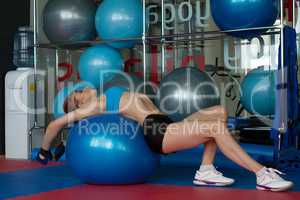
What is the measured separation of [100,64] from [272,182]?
238 centimetres

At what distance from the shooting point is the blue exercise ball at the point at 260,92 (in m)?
4.16

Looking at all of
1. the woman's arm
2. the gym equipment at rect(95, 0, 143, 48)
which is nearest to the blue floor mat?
the woman's arm

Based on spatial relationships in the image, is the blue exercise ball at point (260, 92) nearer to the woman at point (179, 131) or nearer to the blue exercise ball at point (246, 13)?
the blue exercise ball at point (246, 13)

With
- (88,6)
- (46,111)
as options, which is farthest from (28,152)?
(88,6)

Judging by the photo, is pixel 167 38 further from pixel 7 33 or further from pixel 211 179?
pixel 211 179

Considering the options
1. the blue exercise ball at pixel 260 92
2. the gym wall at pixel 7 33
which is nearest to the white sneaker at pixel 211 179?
the blue exercise ball at pixel 260 92

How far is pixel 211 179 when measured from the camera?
2.97 metres

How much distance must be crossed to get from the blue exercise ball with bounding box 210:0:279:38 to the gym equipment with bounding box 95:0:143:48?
85cm

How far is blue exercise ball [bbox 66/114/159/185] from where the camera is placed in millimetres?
2928

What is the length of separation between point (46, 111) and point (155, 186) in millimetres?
2548

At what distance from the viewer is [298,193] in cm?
272

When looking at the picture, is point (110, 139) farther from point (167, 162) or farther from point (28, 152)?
point (28, 152)

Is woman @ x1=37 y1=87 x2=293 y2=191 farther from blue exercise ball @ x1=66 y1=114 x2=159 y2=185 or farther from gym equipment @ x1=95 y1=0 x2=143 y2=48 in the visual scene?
gym equipment @ x1=95 y1=0 x2=143 y2=48

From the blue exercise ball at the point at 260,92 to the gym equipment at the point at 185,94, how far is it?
1.04ft
